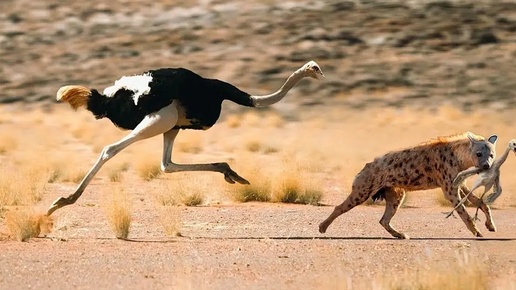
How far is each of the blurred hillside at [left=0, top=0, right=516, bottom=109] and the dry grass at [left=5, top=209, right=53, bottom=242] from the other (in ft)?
100

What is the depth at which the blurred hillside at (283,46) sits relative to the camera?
44.8 m

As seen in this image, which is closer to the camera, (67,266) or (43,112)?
(67,266)

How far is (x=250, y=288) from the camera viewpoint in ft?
31.9

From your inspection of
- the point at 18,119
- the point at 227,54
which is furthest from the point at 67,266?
the point at 227,54

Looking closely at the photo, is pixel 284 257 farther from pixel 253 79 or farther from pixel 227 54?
Result: pixel 227 54

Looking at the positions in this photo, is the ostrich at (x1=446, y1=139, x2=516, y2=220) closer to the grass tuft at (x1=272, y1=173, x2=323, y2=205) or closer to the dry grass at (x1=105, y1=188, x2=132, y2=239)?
the dry grass at (x1=105, y1=188, x2=132, y2=239)

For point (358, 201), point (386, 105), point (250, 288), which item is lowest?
point (386, 105)

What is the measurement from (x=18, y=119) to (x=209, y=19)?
42.4 feet

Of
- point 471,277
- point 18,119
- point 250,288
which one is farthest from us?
point 18,119

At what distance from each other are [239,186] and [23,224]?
648cm

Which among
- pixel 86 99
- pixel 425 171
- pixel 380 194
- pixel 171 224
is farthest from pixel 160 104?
pixel 425 171

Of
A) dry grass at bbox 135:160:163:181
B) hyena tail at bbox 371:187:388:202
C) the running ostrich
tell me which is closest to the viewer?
hyena tail at bbox 371:187:388:202

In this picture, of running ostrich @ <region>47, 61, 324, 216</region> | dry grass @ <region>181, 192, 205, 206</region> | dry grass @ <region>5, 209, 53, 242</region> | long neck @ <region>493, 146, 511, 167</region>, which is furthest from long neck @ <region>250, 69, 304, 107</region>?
dry grass @ <region>181, 192, 205, 206</region>

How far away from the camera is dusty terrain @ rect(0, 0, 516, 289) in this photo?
36.1 feet
